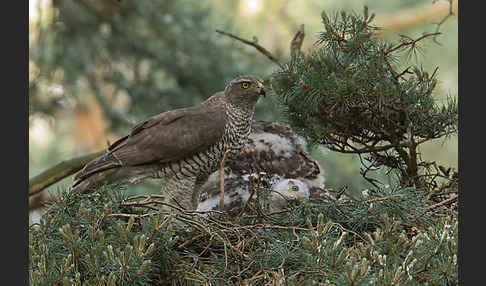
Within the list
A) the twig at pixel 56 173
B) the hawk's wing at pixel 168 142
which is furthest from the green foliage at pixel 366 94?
the twig at pixel 56 173

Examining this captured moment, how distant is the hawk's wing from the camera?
2.77 m

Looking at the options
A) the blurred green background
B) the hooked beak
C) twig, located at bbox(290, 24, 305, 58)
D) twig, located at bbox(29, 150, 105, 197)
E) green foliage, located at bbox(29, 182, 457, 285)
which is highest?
the blurred green background

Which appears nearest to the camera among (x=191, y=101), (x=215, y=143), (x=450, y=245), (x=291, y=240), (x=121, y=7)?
(x=450, y=245)

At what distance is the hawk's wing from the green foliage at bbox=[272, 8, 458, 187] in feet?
1.50

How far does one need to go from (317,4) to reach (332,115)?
4415 mm

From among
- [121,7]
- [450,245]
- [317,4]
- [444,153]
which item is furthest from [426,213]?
[444,153]

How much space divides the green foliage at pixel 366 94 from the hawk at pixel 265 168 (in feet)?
1.38

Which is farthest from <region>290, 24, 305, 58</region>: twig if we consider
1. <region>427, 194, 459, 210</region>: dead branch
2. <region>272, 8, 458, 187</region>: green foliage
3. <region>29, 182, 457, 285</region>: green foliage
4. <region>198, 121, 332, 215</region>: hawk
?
<region>427, 194, 459, 210</region>: dead branch

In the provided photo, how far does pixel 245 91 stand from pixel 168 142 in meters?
0.45

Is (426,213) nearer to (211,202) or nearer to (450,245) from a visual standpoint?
(450,245)

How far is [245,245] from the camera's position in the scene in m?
2.00

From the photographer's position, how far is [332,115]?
244 cm

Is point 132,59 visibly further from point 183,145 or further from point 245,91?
point 183,145

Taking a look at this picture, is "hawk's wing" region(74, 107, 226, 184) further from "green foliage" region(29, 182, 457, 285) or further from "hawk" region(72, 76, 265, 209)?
"green foliage" region(29, 182, 457, 285)
